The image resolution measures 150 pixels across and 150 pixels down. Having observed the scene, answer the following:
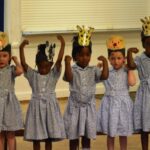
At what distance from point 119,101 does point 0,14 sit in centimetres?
320

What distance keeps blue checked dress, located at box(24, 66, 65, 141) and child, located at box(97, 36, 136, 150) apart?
376mm

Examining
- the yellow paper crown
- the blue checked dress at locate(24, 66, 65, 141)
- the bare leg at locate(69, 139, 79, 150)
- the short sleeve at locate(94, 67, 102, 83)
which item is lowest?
the bare leg at locate(69, 139, 79, 150)

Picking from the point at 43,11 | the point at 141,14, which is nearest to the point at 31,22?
the point at 43,11

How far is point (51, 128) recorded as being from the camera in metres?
3.64

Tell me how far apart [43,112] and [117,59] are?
2.40ft

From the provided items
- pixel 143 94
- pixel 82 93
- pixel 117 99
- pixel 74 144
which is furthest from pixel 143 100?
pixel 74 144

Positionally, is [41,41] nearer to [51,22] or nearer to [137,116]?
[51,22]

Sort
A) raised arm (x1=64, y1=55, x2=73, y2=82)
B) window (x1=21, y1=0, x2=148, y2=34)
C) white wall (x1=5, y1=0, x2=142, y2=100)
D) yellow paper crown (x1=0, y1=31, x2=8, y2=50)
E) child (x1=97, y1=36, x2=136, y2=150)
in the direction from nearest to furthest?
1. raised arm (x1=64, y1=55, x2=73, y2=82)
2. yellow paper crown (x1=0, y1=31, x2=8, y2=50)
3. child (x1=97, y1=36, x2=136, y2=150)
4. white wall (x1=5, y1=0, x2=142, y2=100)
5. window (x1=21, y1=0, x2=148, y2=34)

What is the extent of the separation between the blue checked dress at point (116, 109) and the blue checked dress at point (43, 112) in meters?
0.36

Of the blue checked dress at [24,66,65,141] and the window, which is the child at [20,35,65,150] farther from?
the window

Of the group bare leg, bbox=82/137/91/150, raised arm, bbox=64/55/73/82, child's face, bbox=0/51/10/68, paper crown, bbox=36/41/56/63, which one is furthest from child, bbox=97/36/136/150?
child's face, bbox=0/51/10/68

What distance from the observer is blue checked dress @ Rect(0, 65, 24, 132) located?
3.67 meters

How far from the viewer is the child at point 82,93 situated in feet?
12.1

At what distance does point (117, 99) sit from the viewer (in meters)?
3.84
